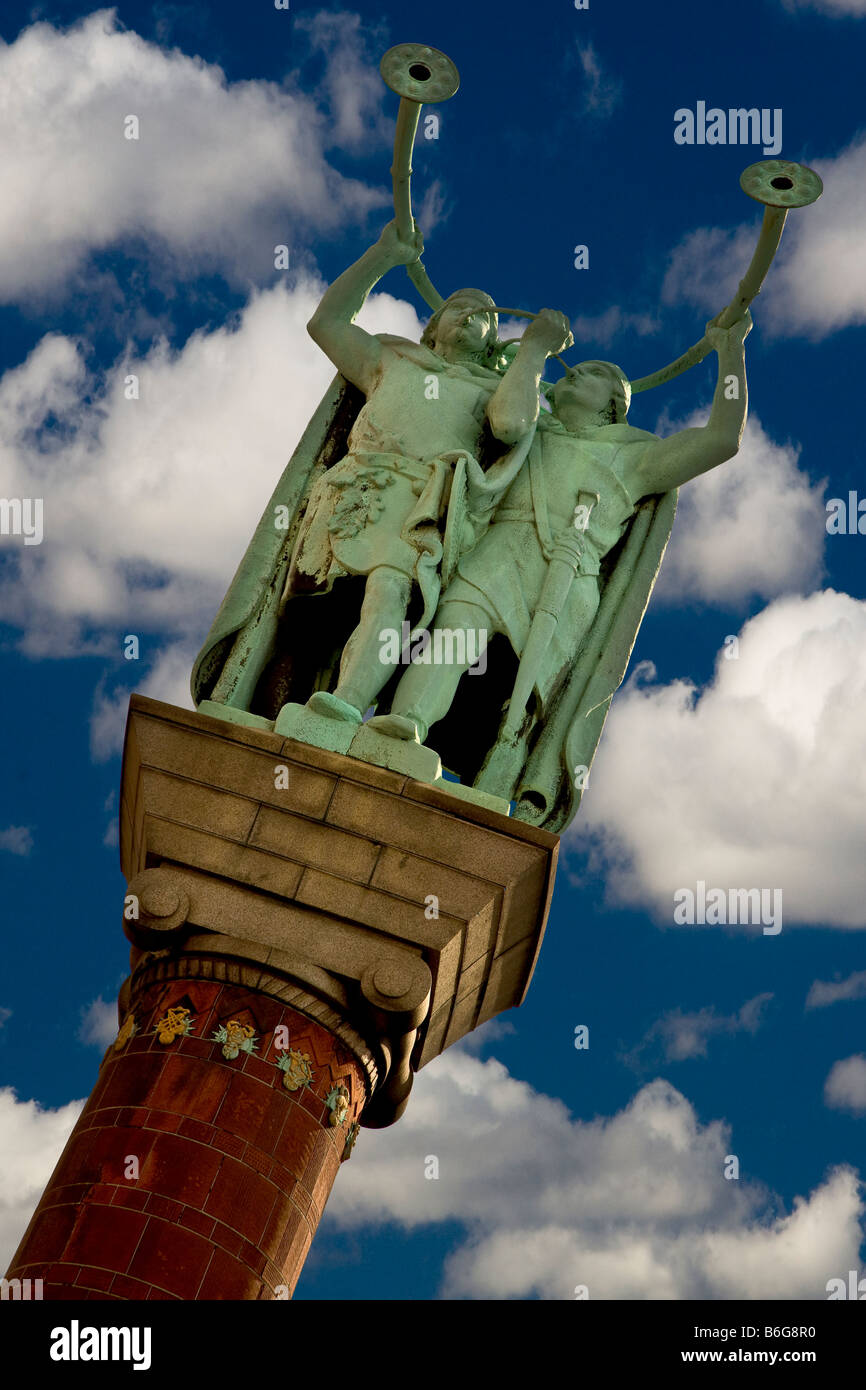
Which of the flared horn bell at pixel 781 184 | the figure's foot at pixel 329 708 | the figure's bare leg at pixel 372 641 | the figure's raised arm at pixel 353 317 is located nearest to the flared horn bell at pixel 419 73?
the figure's raised arm at pixel 353 317

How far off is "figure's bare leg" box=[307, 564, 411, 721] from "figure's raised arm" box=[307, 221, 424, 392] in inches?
73.5

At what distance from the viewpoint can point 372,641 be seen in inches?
408

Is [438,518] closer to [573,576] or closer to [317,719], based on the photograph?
[573,576]

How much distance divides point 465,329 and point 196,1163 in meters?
6.50

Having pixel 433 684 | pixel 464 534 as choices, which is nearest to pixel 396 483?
pixel 464 534

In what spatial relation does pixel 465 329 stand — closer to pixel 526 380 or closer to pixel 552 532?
pixel 526 380

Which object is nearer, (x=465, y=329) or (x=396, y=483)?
(x=396, y=483)

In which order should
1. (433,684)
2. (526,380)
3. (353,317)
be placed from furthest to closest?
(353,317), (526,380), (433,684)

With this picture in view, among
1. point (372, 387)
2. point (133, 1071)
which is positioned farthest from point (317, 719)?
point (372, 387)

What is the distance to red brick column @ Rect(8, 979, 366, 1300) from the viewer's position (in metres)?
7.73

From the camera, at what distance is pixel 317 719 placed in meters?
9.67

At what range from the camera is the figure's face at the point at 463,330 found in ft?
39.2

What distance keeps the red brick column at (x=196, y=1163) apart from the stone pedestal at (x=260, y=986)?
11 mm

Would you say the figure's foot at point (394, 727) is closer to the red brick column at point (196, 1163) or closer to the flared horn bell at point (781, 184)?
the red brick column at point (196, 1163)
